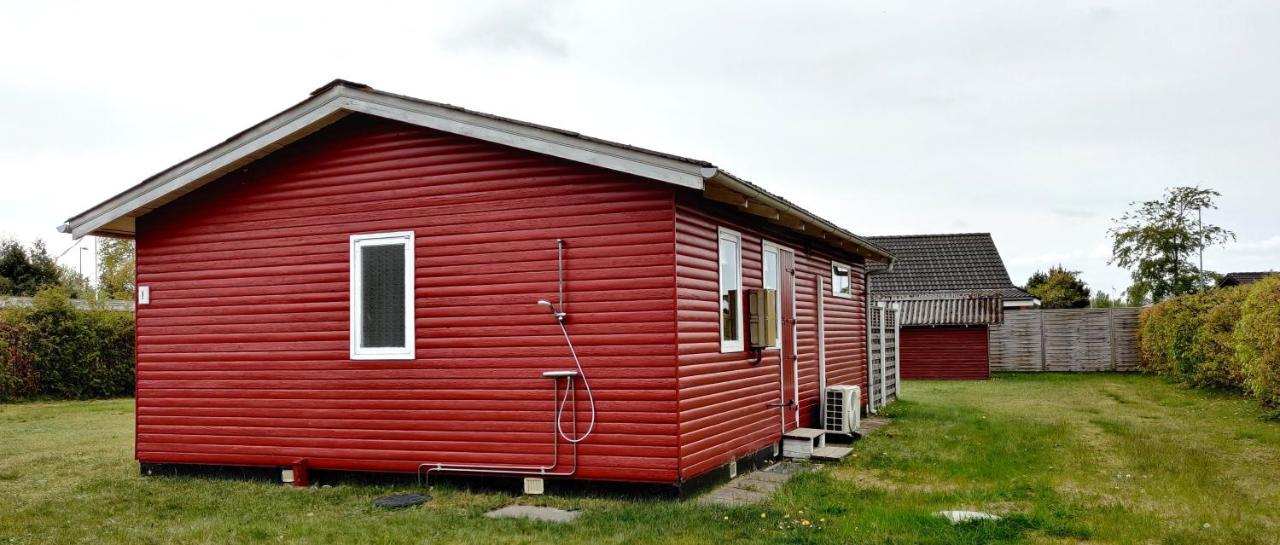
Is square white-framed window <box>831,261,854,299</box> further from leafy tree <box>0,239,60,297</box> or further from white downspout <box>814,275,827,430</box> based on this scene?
leafy tree <box>0,239,60,297</box>

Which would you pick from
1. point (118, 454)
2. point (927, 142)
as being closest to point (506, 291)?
point (118, 454)

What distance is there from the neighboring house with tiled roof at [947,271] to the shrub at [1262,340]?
14.0 metres

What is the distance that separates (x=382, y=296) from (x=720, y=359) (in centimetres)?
322

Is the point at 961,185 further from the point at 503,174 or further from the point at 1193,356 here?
the point at 503,174

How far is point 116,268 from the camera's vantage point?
46250 mm

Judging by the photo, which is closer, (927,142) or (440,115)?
(440,115)

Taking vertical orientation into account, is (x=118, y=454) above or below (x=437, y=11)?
below

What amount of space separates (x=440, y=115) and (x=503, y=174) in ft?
2.46

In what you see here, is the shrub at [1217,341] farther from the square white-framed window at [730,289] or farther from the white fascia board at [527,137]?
the white fascia board at [527,137]

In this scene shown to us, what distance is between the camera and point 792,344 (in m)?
11.9

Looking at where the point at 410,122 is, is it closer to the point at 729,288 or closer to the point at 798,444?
the point at 729,288

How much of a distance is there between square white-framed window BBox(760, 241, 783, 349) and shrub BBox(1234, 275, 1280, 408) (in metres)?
7.58

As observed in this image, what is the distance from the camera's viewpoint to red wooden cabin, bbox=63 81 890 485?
27.3 ft

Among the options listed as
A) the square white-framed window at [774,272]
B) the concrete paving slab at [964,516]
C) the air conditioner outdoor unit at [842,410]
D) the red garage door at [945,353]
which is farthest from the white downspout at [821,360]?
the red garage door at [945,353]
